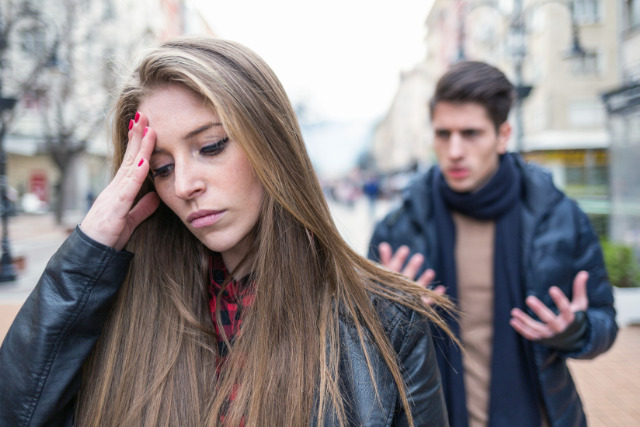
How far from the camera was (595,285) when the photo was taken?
1.92m

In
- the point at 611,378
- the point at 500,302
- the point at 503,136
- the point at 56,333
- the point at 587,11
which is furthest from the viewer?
the point at 587,11

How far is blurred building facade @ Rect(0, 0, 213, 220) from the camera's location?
48.9 ft

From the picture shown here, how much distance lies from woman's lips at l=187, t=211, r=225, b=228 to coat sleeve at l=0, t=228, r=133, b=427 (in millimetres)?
233

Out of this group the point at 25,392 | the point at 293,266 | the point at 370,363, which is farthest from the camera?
the point at 293,266

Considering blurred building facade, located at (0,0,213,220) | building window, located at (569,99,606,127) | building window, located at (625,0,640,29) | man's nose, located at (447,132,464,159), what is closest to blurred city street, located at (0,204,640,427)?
man's nose, located at (447,132,464,159)

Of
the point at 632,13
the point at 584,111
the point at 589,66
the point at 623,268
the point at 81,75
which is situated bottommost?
the point at 623,268

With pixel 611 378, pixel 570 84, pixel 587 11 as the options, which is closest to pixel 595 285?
pixel 611 378

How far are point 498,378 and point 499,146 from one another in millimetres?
1010

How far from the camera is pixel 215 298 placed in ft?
5.27

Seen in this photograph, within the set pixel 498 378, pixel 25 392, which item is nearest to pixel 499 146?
pixel 498 378

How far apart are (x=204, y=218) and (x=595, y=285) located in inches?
59.9

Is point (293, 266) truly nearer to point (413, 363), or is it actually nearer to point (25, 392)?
point (413, 363)

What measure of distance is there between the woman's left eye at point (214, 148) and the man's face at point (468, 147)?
1.15m

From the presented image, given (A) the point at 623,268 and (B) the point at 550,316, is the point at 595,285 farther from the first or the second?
(A) the point at 623,268
